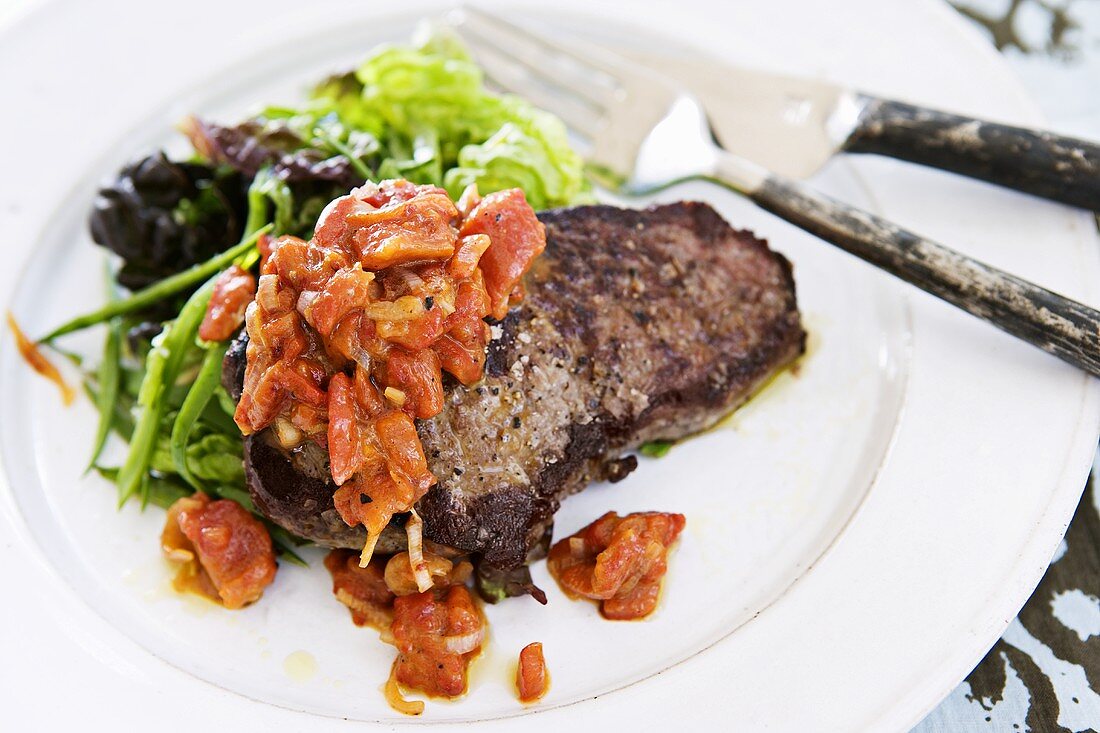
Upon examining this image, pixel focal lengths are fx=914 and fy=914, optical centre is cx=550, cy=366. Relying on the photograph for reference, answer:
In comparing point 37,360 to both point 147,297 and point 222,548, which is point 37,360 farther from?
point 222,548

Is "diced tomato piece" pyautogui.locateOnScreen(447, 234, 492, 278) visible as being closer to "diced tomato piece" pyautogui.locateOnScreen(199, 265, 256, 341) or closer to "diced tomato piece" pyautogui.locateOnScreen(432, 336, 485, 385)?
"diced tomato piece" pyautogui.locateOnScreen(432, 336, 485, 385)

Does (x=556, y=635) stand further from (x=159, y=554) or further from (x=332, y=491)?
(x=159, y=554)

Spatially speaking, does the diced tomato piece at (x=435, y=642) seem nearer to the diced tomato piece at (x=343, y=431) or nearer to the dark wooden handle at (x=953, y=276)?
the diced tomato piece at (x=343, y=431)

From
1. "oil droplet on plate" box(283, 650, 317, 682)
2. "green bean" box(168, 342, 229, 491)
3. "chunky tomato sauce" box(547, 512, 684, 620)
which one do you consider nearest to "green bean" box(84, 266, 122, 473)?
"green bean" box(168, 342, 229, 491)

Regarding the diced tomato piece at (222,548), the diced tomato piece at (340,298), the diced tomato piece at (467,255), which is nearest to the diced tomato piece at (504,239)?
the diced tomato piece at (467,255)

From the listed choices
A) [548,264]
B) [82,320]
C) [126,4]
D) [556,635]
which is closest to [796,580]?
[556,635]

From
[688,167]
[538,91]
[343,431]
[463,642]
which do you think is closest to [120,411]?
[343,431]
